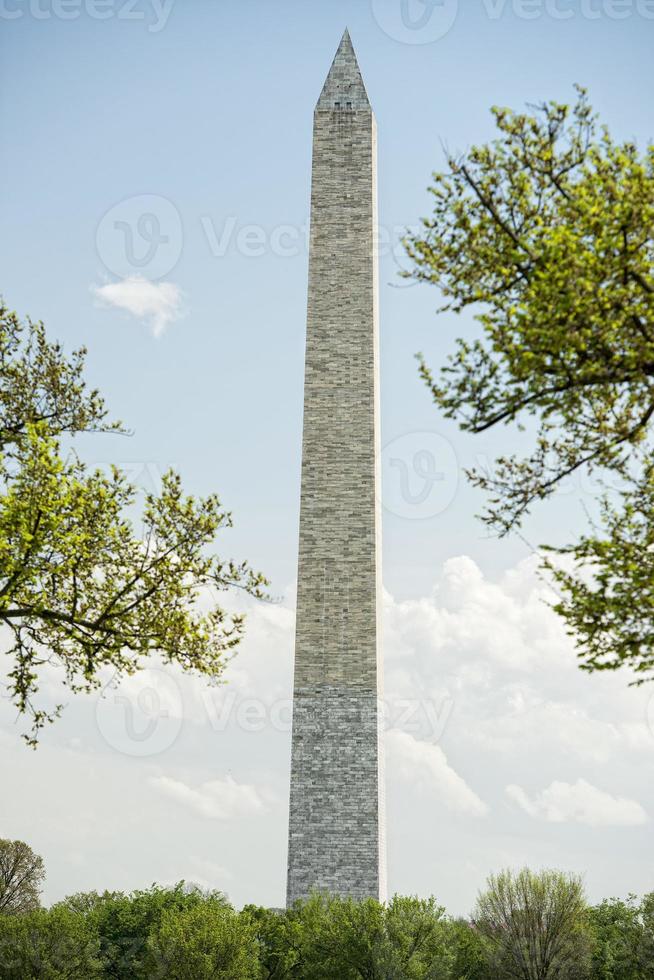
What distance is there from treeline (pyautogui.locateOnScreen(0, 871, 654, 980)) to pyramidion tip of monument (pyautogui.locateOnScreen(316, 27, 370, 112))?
22326mm

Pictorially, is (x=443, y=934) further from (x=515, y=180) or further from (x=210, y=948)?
(x=515, y=180)

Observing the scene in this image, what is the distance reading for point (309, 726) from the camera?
25797mm

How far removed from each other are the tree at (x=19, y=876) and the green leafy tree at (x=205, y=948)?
60.7 feet

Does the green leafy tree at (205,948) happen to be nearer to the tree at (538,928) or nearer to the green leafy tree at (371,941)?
the green leafy tree at (371,941)

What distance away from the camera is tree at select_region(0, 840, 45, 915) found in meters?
42.9

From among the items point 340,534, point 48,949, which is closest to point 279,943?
point 48,949

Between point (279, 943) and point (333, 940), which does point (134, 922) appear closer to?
point (279, 943)

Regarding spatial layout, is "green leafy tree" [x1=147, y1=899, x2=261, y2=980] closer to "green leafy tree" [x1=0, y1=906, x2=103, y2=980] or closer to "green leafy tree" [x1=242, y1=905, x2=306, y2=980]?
"green leafy tree" [x1=242, y1=905, x2=306, y2=980]

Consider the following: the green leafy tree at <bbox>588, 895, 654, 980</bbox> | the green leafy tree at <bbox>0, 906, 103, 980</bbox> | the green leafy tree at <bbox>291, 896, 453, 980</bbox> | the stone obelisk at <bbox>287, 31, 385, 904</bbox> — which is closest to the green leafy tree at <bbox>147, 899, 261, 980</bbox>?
the green leafy tree at <bbox>291, 896, 453, 980</bbox>

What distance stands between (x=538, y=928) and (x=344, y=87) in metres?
25.0

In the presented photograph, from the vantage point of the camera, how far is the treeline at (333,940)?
2459cm

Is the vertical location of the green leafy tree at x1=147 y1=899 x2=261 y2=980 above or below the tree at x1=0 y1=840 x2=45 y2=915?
below

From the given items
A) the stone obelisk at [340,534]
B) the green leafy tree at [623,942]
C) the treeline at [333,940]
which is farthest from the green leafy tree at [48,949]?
the green leafy tree at [623,942]

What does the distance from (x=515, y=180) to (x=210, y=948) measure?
21418mm
